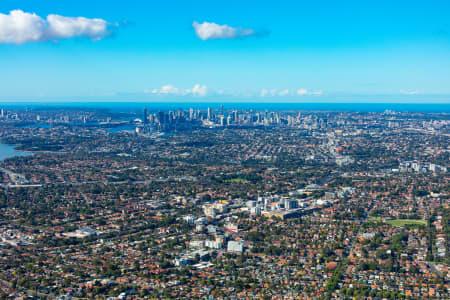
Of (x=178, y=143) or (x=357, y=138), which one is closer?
(x=178, y=143)

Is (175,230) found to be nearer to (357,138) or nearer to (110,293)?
(110,293)

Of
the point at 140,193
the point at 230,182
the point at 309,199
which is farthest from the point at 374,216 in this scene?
the point at 140,193

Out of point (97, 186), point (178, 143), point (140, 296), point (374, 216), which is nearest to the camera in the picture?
point (140, 296)

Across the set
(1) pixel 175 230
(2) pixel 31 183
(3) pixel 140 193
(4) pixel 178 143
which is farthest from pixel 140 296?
(4) pixel 178 143

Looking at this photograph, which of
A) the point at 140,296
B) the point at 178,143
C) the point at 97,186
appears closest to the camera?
the point at 140,296

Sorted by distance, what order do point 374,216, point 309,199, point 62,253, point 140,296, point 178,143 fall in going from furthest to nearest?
point 178,143 < point 309,199 < point 374,216 < point 62,253 < point 140,296

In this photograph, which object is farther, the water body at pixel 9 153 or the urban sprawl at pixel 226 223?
the water body at pixel 9 153

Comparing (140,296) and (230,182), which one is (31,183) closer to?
(230,182)

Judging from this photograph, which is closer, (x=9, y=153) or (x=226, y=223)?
(x=226, y=223)

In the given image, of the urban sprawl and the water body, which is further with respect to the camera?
the water body
